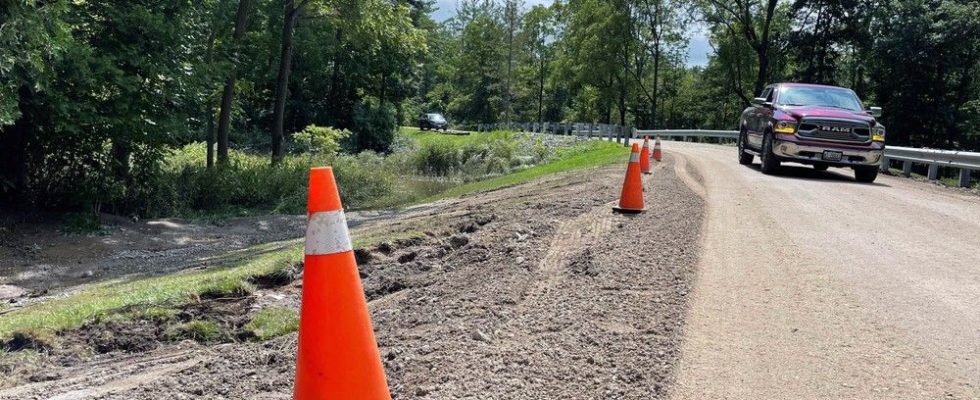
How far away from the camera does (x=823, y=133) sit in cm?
1489

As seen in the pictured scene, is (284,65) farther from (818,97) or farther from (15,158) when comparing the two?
(818,97)

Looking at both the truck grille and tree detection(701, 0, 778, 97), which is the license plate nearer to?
the truck grille

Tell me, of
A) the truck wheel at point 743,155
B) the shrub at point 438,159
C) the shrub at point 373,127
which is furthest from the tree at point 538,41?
the truck wheel at point 743,155

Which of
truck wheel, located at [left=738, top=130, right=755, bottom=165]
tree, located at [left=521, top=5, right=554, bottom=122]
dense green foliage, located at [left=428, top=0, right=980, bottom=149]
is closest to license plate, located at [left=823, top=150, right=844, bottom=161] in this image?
truck wheel, located at [left=738, top=130, right=755, bottom=165]

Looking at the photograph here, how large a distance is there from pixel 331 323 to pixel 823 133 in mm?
13990

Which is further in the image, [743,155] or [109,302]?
[743,155]

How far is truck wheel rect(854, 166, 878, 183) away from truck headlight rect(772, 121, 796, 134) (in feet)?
5.40

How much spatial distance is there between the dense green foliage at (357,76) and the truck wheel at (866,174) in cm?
1376

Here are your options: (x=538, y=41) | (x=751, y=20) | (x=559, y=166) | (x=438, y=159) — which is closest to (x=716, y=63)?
(x=751, y=20)

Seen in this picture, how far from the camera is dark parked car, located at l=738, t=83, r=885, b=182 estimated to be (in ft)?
48.6

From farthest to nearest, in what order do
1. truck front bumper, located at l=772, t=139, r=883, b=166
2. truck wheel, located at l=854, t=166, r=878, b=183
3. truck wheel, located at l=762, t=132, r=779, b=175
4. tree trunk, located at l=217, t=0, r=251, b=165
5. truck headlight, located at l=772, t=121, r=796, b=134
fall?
tree trunk, located at l=217, t=0, r=251, b=165 → truck wheel, located at l=762, t=132, r=779, b=175 → truck wheel, located at l=854, t=166, r=878, b=183 → truck headlight, located at l=772, t=121, r=796, b=134 → truck front bumper, located at l=772, t=139, r=883, b=166

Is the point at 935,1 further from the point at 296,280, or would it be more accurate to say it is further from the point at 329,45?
the point at 296,280

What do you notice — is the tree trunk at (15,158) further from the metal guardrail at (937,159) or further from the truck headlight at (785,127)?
the metal guardrail at (937,159)

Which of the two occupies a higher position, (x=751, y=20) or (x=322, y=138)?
(x=751, y=20)
